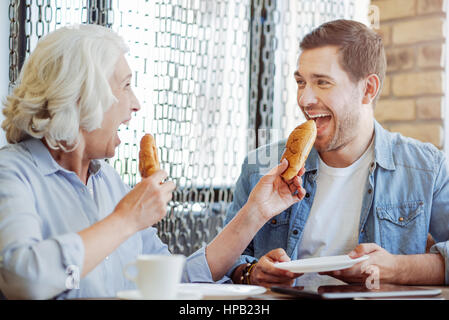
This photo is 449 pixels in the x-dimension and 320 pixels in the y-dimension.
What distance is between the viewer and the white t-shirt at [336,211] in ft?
6.23

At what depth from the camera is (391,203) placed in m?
1.90

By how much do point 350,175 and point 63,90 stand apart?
1.05 meters

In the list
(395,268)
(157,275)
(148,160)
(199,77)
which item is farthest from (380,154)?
(157,275)

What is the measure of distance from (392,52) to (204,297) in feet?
6.70

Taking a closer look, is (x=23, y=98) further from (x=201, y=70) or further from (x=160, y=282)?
(x=201, y=70)

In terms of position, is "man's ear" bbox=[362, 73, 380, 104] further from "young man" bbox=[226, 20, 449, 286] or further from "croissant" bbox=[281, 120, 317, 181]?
"croissant" bbox=[281, 120, 317, 181]

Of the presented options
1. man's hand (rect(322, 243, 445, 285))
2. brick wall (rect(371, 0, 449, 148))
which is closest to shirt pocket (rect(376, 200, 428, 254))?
man's hand (rect(322, 243, 445, 285))

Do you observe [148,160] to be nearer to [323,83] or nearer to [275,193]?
[275,193]

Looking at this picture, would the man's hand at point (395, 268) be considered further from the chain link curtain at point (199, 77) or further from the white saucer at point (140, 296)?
the chain link curtain at point (199, 77)

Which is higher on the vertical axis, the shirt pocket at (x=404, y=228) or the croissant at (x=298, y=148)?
the croissant at (x=298, y=148)

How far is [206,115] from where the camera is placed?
264 centimetres

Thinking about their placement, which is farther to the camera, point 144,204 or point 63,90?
point 63,90

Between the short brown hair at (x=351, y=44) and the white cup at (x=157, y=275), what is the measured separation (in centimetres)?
126

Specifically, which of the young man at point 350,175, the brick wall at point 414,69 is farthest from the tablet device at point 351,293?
the brick wall at point 414,69
